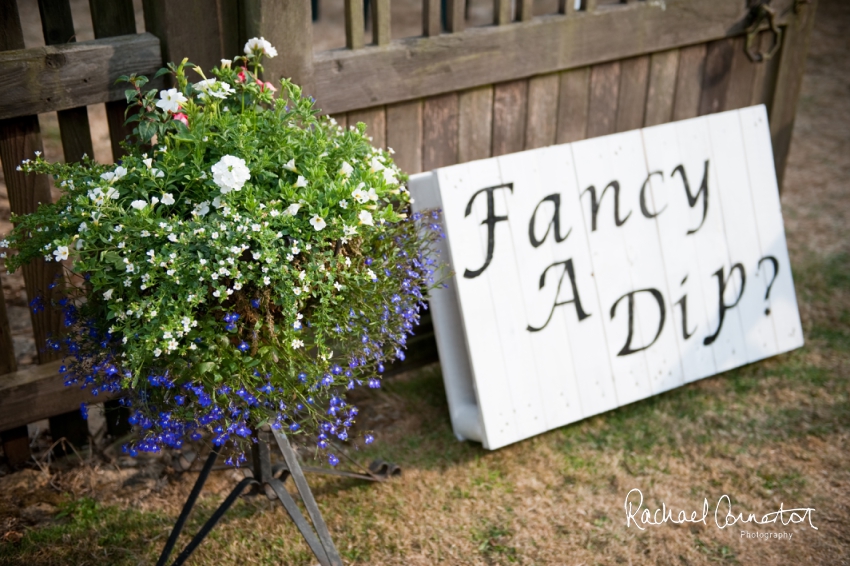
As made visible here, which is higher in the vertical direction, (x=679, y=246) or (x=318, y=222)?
(x=318, y=222)

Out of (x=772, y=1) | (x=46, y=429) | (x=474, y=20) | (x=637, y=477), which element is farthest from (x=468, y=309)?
(x=474, y=20)

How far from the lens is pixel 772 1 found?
312 cm

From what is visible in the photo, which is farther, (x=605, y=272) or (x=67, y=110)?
(x=605, y=272)

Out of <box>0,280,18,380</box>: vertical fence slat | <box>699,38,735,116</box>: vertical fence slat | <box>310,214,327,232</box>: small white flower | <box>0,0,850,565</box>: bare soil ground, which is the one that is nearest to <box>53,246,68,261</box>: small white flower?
<box>310,214,327,232</box>: small white flower

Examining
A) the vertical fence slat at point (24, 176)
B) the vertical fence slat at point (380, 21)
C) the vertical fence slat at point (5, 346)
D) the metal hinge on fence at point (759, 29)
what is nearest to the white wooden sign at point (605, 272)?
the metal hinge on fence at point (759, 29)

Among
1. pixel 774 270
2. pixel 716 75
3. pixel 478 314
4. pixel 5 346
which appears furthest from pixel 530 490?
Answer: pixel 716 75

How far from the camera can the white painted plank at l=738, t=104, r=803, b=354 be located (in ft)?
9.82

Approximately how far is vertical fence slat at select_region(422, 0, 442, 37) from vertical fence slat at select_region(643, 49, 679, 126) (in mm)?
988

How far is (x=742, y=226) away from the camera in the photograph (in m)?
2.97

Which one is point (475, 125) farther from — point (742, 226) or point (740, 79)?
point (740, 79)

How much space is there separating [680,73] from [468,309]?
4.77ft

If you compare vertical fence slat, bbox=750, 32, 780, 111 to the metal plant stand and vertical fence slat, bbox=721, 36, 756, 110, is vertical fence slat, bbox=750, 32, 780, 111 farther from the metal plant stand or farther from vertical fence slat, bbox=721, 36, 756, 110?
the metal plant stand

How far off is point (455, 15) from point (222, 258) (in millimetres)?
1339

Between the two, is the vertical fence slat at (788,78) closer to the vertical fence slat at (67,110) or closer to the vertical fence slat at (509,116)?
the vertical fence slat at (509,116)
